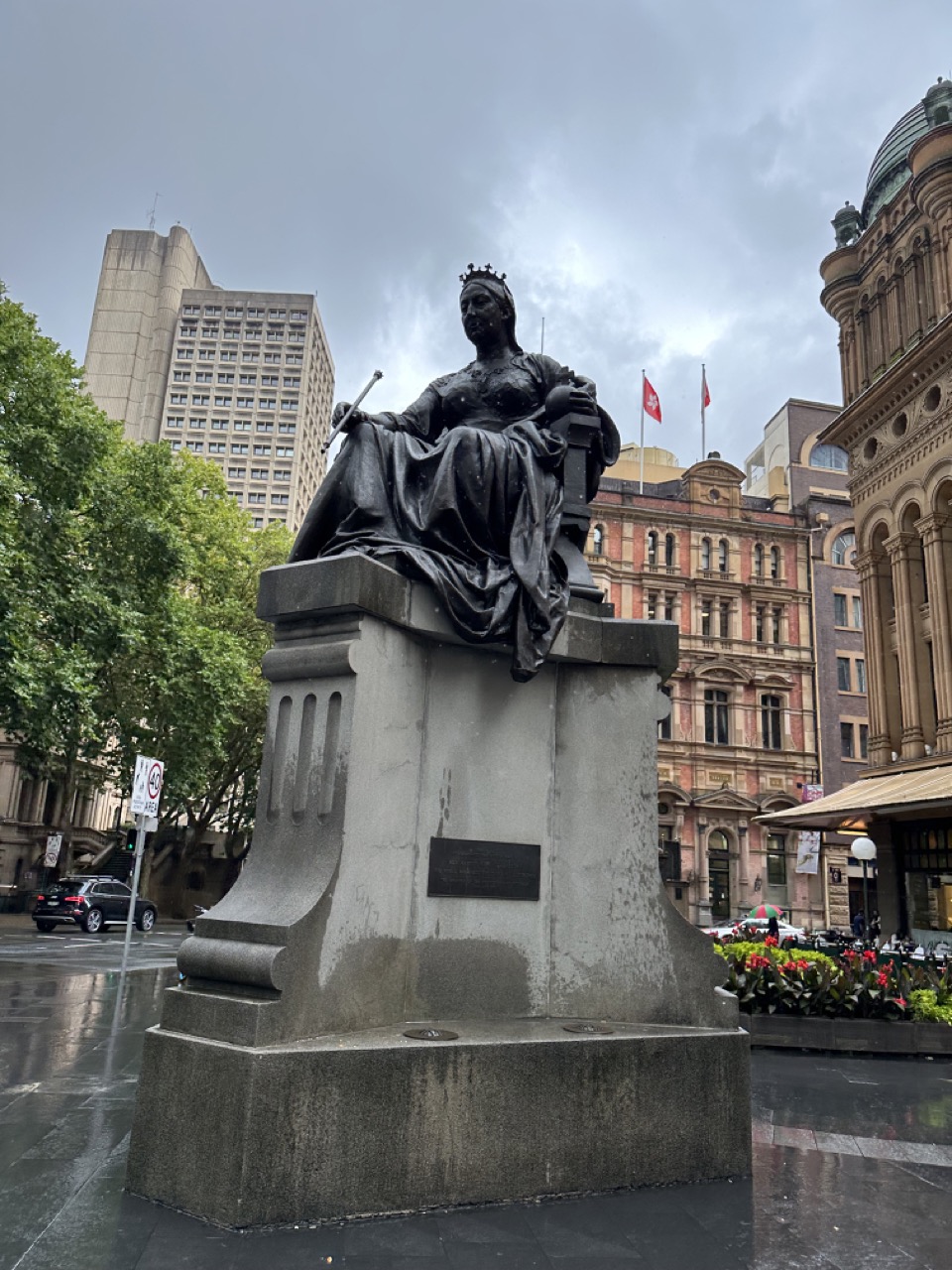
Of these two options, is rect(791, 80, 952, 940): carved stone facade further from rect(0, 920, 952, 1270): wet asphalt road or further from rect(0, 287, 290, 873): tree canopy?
rect(0, 920, 952, 1270): wet asphalt road

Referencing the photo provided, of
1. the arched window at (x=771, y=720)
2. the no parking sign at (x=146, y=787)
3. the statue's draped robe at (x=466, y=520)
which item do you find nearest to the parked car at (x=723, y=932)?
the statue's draped robe at (x=466, y=520)

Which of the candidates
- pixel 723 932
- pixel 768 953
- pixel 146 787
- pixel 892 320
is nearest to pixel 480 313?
pixel 768 953

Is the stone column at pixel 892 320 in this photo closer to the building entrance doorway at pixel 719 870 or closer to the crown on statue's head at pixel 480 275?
the building entrance doorway at pixel 719 870

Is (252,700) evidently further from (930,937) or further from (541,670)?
(541,670)

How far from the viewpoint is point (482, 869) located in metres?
4.96

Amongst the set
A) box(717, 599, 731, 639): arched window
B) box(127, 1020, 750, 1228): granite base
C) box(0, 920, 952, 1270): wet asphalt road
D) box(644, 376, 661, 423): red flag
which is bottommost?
box(0, 920, 952, 1270): wet asphalt road

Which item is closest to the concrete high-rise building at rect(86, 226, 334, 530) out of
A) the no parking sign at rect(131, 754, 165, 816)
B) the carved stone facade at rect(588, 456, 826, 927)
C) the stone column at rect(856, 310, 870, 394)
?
the carved stone facade at rect(588, 456, 826, 927)

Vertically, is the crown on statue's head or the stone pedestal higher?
the crown on statue's head

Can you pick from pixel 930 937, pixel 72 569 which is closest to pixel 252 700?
pixel 72 569

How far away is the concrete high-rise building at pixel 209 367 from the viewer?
382 feet

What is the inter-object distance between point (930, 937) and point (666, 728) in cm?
2372

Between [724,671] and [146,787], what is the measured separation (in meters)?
42.2

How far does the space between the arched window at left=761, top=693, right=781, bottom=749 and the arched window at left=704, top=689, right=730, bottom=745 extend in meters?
2.14

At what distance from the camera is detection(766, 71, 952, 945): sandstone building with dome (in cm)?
2814
